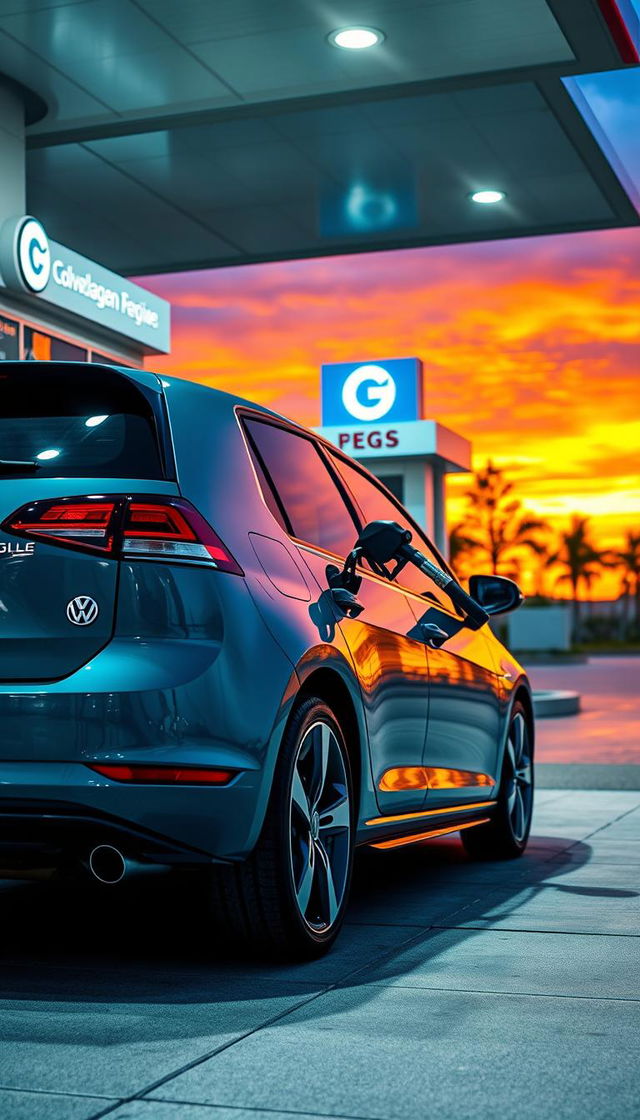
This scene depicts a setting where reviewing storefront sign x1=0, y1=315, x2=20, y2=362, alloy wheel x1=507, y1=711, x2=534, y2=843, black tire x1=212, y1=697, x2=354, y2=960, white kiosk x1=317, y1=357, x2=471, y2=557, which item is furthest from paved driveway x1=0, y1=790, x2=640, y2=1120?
white kiosk x1=317, y1=357, x2=471, y2=557

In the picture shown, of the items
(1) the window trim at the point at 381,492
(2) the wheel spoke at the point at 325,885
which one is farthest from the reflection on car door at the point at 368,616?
(2) the wheel spoke at the point at 325,885

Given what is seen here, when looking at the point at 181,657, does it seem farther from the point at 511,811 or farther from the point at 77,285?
the point at 77,285

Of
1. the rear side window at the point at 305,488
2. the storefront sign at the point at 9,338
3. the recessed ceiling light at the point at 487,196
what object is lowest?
the rear side window at the point at 305,488

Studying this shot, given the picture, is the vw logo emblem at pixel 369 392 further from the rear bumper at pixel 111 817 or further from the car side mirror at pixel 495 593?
the rear bumper at pixel 111 817

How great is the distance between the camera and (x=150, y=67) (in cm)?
1177

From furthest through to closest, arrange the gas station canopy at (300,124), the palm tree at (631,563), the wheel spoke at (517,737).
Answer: the palm tree at (631,563) < the gas station canopy at (300,124) < the wheel spoke at (517,737)

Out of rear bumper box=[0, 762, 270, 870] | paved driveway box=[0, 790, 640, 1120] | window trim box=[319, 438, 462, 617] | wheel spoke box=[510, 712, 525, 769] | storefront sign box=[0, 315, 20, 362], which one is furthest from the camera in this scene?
storefront sign box=[0, 315, 20, 362]

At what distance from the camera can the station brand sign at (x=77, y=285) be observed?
12.1 meters

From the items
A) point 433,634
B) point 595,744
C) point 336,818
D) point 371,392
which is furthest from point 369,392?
point 336,818

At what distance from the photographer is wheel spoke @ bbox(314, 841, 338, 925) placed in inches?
180

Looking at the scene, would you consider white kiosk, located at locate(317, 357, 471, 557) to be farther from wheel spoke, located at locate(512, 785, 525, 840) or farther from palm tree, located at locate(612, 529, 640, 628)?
palm tree, located at locate(612, 529, 640, 628)

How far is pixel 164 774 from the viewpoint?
396 cm

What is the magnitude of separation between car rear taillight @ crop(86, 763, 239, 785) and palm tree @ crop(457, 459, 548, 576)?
61432mm

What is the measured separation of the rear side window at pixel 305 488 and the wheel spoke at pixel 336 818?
0.85 meters
